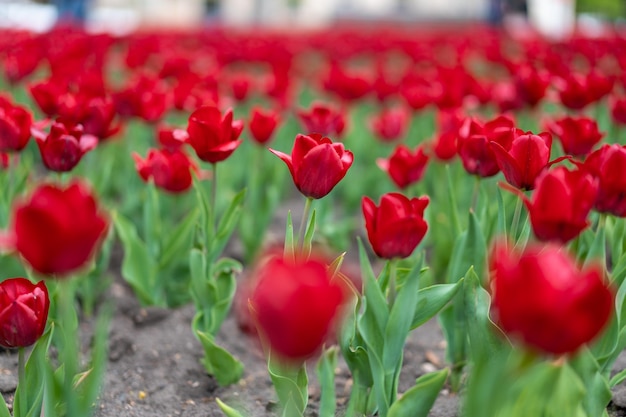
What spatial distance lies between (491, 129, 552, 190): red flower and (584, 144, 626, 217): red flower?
0.09 m

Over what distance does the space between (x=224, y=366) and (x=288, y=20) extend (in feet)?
97.7

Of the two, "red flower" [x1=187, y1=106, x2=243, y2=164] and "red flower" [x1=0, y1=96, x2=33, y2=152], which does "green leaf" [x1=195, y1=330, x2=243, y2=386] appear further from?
"red flower" [x1=0, y1=96, x2=33, y2=152]

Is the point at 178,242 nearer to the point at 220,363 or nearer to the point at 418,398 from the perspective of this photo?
the point at 220,363

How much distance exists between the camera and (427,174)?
332cm

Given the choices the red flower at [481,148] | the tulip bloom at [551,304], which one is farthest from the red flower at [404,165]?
the tulip bloom at [551,304]

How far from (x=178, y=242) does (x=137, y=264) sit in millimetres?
177

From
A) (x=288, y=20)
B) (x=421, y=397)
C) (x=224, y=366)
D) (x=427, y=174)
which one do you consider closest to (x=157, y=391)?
(x=224, y=366)

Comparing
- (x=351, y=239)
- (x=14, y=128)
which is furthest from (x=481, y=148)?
(x=351, y=239)

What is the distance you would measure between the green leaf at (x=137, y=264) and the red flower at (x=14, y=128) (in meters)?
0.43

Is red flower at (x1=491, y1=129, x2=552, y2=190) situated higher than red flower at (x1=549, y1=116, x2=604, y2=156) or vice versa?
red flower at (x1=491, y1=129, x2=552, y2=190)

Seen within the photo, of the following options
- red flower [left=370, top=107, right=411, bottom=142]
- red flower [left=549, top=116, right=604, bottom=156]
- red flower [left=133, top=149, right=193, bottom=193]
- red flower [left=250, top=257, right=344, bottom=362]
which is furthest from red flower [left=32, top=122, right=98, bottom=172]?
red flower [left=370, top=107, right=411, bottom=142]

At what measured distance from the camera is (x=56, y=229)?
0.92 meters

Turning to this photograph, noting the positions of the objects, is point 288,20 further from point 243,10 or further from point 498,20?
point 498,20

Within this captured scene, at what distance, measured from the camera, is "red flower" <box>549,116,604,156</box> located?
202 cm
